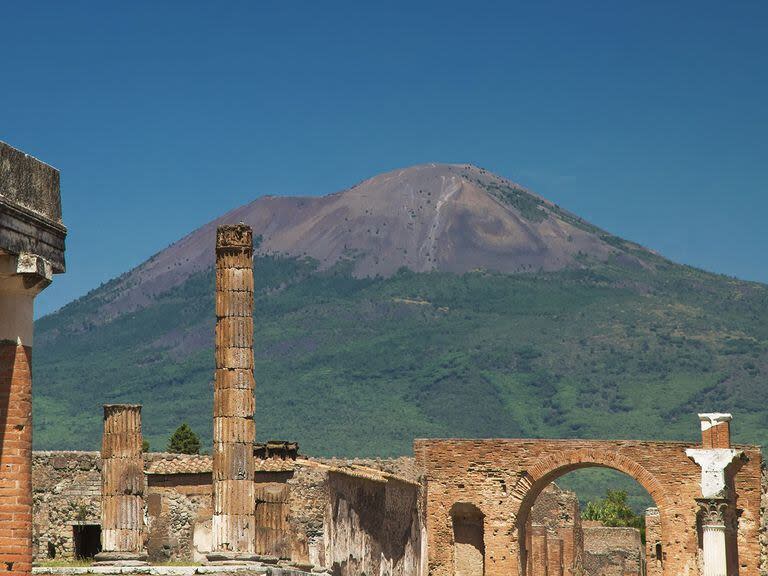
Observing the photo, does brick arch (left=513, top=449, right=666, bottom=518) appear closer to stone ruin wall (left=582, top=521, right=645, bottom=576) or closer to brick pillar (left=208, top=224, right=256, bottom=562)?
stone ruin wall (left=582, top=521, right=645, bottom=576)

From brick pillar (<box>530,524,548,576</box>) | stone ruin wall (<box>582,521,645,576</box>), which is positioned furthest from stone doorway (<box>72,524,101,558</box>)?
stone ruin wall (<box>582,521,645,576</box>)

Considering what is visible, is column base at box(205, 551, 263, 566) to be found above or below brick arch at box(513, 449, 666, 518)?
below

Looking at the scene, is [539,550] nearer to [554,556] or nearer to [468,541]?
[554,556]

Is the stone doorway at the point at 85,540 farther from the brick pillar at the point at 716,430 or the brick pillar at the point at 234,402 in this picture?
the brick pillar at the point at 716,430

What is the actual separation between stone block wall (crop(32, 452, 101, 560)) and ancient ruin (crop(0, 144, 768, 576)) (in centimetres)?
3

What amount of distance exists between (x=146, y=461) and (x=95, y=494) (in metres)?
1.33

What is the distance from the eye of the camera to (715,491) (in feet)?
128

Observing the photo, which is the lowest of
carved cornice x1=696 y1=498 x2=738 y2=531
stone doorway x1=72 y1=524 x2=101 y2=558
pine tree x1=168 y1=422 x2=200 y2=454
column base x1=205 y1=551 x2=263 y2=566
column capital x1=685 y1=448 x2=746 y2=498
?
column base x1=205 y1=551 x2=263 y2=566

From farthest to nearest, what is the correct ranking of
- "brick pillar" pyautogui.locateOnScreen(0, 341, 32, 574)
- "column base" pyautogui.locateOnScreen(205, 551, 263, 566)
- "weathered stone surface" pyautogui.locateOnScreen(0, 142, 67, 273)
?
"column base" pyautogui.locateOnScreen(205, 551, 263, 566) → "weathered stone surface" pyautogui.locateOnScreen(0, 142, 67, 273) → "brick pillar" pyautogui.locateOnScreen(0, 341, 32, 574)

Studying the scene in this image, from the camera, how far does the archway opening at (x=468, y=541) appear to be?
4447 centimetres

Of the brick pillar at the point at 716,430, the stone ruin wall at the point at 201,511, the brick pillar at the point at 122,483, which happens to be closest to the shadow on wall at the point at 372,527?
the stone ruin wall at the point at 201,511

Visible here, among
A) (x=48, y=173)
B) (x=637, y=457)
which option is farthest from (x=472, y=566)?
(x=48, y=173)

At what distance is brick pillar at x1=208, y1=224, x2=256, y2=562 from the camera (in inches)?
1098

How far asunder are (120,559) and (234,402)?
294 cm
